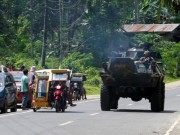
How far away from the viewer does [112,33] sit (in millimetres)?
67875

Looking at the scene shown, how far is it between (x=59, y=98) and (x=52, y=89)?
2.88ft

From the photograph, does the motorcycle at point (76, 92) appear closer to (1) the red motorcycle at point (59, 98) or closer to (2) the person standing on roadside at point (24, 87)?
(2) the person standing on roadside at point (24, 87)

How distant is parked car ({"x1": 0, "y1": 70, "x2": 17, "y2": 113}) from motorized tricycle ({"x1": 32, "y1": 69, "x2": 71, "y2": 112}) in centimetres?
117

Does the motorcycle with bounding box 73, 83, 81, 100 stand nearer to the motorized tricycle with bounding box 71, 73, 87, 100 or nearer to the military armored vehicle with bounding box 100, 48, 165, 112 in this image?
the motorized tricycle with bounding box 71, 73, 87, 100

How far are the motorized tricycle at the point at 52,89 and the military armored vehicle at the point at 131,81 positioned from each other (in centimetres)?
197

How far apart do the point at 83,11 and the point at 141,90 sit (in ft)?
137

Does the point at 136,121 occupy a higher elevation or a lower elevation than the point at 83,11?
lower

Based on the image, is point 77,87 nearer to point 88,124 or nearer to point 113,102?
point 113,102

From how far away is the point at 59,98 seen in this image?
25219 mm

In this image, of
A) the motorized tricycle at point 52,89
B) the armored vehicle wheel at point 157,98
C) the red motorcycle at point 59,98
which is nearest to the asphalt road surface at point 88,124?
the red motorcycle at point 59,98

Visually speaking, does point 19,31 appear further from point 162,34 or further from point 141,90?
point 141,90

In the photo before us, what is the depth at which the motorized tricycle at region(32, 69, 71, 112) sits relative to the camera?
83.8 ft

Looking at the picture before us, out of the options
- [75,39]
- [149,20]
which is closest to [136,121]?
[75,39]

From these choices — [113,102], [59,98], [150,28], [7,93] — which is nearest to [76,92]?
[113,102]
